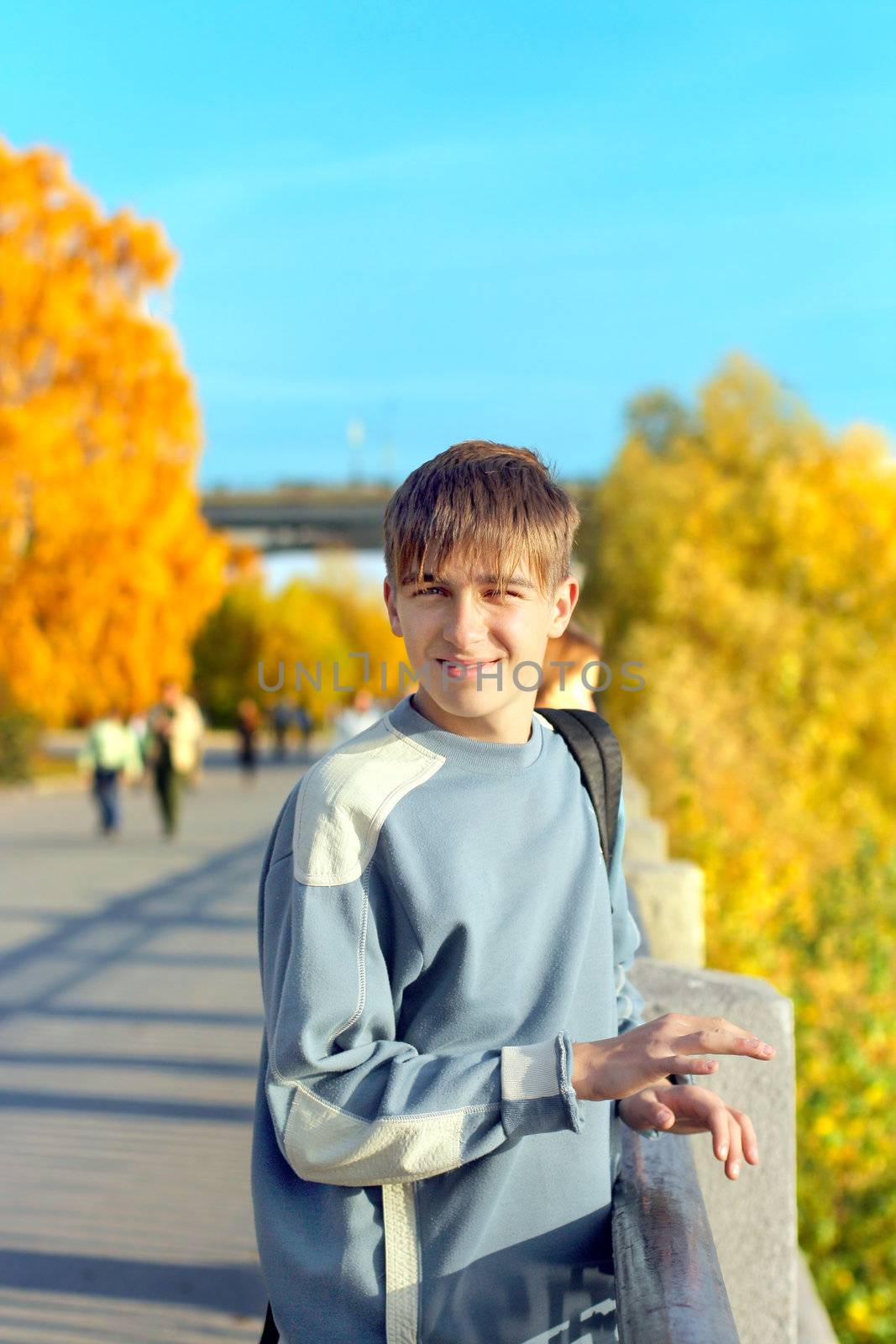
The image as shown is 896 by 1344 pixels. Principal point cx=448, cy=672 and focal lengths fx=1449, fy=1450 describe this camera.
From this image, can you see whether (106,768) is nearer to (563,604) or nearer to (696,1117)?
(563,604)

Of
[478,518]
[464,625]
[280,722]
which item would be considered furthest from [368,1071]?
[280,722]

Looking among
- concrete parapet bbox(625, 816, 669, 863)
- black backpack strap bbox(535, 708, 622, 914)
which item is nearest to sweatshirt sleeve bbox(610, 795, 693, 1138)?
black backpack strap bbox(535, 708, 622, 914)

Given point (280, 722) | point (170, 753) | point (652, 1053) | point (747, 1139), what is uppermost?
point (652, 1053)

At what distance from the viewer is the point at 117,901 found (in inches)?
477

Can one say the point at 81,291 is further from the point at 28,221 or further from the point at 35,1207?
the point at 35,1207

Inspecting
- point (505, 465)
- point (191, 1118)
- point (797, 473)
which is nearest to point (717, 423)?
point (797, 473)

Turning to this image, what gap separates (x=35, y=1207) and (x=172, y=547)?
28712mm

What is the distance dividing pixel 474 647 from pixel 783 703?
18355 millimetres

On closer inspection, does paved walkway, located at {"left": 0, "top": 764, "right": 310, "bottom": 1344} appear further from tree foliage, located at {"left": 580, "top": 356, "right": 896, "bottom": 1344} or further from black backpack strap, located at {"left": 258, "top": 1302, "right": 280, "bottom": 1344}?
tree foliage, located at {"left": 580, "top": 356, "right": 896, "bottom": 1344}

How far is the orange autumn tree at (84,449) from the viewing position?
1172 inches

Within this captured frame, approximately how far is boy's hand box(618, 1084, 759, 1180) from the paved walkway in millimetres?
2672

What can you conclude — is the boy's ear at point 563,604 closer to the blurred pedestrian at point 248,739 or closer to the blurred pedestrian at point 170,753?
the blurred pedestrian at point 170,753

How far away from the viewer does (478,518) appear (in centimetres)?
176

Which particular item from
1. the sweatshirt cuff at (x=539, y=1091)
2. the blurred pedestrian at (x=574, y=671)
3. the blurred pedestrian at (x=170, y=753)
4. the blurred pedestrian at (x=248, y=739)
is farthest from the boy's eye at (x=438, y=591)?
the blurred pedestrian at (x=248, y=739)
